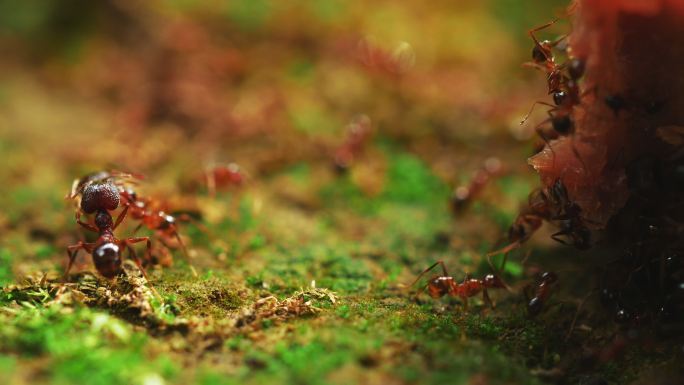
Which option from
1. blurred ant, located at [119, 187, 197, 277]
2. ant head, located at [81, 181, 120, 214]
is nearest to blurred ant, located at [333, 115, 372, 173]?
blurred ant, located at [119, 187, 197, 277]

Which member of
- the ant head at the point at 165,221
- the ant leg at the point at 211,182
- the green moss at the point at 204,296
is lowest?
the green moss at the point at 204,296

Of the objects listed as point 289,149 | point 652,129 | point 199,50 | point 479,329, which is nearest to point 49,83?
point 199,50

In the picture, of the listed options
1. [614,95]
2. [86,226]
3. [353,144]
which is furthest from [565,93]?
[86,226]

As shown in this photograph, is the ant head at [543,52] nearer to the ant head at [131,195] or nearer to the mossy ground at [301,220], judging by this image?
the mossy ground at [301,220]

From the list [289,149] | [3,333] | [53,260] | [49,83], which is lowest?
[3,333]

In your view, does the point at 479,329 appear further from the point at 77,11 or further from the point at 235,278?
the point at 77,11

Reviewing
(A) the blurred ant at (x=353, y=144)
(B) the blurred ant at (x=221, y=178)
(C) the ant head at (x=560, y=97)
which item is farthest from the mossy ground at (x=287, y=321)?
(C) the ant head at (x=560, y=97)
